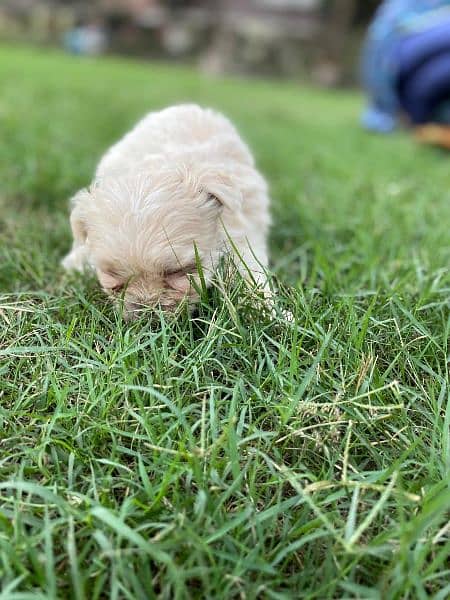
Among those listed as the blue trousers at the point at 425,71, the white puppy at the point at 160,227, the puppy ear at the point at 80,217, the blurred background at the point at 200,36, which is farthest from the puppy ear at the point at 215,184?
the blurred background at the point at 200,36

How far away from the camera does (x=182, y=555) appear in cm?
131

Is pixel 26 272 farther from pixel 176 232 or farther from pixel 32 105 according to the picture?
pixel 32 105

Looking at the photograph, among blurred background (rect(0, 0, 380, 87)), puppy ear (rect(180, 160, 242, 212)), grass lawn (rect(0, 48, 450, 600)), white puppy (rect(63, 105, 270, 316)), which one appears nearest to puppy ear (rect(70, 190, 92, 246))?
white puppy (rect(63, 105, 270, 316))

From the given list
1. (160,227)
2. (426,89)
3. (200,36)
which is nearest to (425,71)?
(426,89)

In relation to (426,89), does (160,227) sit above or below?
below

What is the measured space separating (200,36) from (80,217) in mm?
18165

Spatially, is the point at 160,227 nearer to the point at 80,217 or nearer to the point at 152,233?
the point at 152,233

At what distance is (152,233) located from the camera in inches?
87.6

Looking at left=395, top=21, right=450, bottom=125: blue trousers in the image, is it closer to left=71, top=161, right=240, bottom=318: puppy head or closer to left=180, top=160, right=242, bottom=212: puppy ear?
left=180, top=160, right=242, bottom=212: puppy ear

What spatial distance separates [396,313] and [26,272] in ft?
5.56

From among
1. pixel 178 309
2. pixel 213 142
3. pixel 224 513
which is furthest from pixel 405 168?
pixel 224 513

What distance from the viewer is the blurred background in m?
17.9

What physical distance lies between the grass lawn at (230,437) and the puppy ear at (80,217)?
20 cm

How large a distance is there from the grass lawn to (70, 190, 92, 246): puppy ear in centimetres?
20
